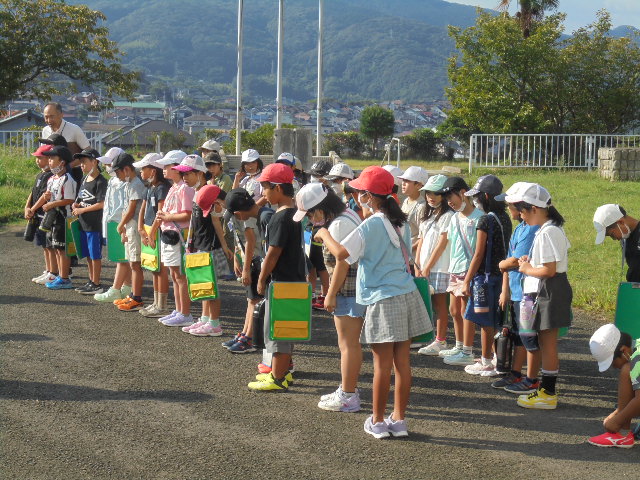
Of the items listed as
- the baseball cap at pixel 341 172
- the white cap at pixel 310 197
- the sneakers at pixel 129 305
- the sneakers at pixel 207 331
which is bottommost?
the sneakers at pixel 207 331

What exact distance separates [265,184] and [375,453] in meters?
2.32

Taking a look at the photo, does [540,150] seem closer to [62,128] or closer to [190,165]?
[62,128]

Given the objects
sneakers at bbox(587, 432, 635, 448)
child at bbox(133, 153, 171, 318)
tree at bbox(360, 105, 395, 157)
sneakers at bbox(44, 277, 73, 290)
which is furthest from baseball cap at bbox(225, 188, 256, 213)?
tree at bbox(360, 105, 395, 157)

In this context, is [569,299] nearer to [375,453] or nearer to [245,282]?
[375,453]

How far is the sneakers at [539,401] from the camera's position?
6480 millimetres

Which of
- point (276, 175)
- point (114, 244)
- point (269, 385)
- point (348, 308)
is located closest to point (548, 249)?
point (348, 308)

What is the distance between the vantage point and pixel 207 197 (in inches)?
A: 321

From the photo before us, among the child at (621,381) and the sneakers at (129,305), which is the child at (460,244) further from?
the sneakers at (129,305)

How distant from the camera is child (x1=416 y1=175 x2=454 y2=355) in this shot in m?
7.80

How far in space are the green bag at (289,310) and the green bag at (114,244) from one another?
3486 millimetres

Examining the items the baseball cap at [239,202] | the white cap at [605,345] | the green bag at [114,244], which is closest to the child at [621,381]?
the white cap at [605,345]

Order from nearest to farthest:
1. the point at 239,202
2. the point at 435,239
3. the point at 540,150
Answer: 1. the point at 239,202
2. the point at 435,239
3. the point at 540,150

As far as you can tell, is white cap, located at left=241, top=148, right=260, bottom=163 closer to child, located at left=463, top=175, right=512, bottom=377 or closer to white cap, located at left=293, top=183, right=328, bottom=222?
child, located at left=463, top=175, right=512, bottom=377

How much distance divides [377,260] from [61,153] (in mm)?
5900
